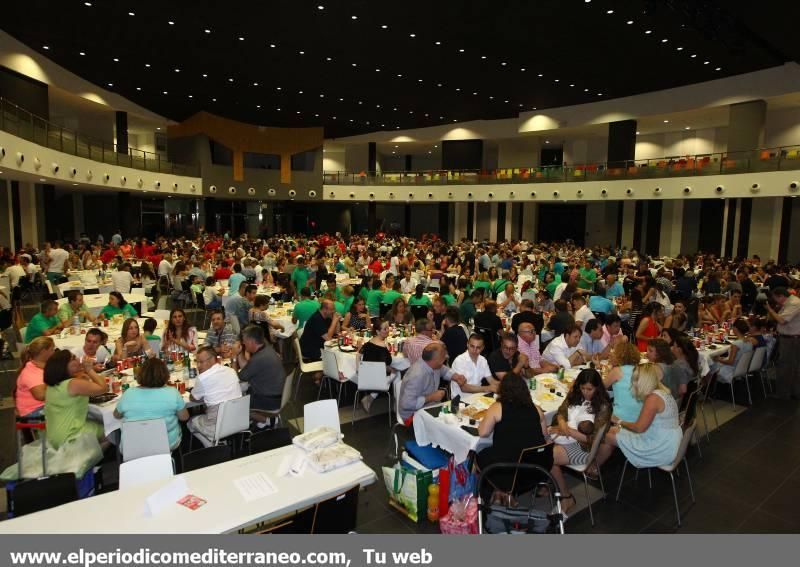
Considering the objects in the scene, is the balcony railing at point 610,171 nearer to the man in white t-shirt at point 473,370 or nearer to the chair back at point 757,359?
the chair back at point 757,359

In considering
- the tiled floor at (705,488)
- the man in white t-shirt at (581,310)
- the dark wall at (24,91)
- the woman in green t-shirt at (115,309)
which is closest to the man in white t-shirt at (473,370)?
the tiled floor at (705,488)

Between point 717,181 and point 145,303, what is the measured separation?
20392 millimetres

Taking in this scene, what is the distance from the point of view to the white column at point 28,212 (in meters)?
19.4

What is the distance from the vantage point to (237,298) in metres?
8.92

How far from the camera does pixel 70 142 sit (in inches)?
683

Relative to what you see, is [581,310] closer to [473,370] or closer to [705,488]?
[473,370]

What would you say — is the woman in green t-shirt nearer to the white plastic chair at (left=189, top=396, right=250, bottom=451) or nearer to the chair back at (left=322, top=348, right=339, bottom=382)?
the chair back at (left=322, top=348, right=339, bottom=382)

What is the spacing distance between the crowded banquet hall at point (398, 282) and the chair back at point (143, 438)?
0.02m

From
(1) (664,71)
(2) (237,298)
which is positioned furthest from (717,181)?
(2) (237,298)

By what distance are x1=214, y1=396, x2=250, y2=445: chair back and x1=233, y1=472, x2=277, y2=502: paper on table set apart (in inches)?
51.2

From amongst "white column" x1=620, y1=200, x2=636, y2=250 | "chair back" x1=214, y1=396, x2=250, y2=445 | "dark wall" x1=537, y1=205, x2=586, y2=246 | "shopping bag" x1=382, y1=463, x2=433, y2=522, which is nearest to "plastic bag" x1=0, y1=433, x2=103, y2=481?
"chair back" x1=214, y1=396, x2=250, y2=445

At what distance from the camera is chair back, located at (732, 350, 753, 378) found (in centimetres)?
713
